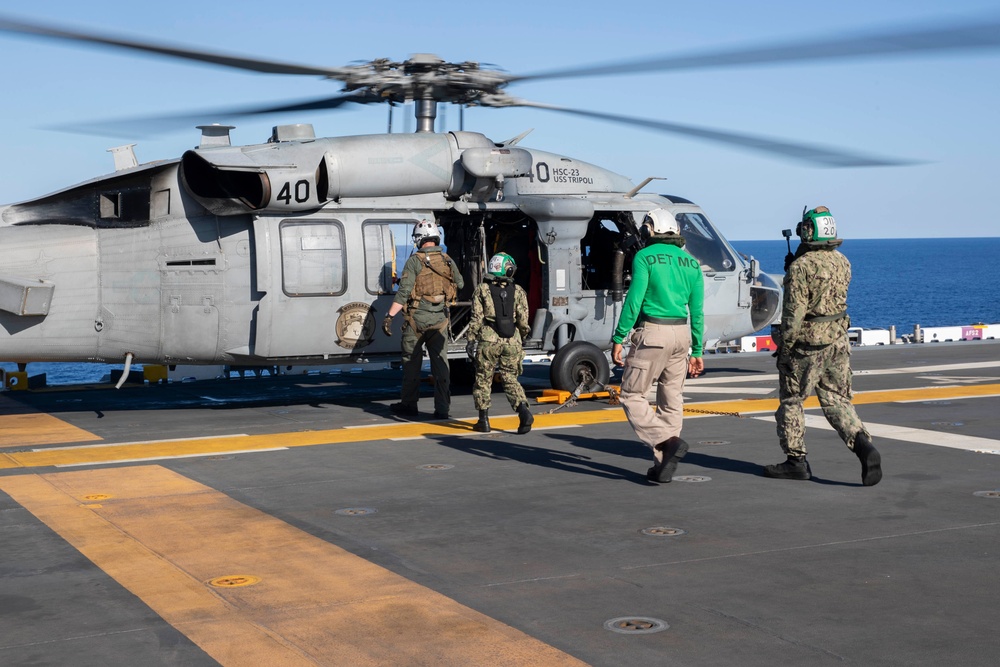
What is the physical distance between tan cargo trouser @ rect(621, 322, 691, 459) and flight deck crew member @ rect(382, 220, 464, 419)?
410 cm

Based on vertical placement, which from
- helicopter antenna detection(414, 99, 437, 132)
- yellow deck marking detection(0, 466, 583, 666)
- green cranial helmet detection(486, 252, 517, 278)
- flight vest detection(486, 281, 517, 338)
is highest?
helicopter antenna detection(414, 99, 437, 132)

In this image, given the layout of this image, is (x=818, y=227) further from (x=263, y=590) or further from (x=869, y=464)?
(x=263, y=590)

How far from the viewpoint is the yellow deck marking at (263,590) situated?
507 centimetres

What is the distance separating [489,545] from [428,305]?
581 centimetres

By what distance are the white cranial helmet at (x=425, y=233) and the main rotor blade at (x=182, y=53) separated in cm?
197

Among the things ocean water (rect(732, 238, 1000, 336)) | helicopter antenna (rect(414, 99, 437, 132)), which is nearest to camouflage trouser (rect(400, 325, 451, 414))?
helicopter antenna (rect(414, 99, 437, 132))

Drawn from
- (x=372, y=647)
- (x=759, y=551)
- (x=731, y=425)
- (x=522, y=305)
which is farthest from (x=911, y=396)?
(x=372, y=647)

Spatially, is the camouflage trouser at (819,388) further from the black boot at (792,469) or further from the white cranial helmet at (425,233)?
the white cranial helmet at (425,233)

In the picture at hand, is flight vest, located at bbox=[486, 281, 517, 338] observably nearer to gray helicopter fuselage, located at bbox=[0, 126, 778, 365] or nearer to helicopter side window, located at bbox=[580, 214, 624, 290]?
gray helicopter fuselage, located at bbox=[0, 126, 778, 365]

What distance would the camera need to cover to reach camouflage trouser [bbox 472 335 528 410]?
11227 millimetres

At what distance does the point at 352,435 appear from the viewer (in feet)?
38.2

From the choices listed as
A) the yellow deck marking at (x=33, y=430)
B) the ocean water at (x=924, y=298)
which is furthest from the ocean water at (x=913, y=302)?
the yellow deck marking at (x=33, y=430)

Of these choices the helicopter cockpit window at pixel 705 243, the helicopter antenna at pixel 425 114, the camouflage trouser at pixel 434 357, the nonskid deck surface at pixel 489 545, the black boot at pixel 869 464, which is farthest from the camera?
the helicopter cockpit window at pixel 705 243

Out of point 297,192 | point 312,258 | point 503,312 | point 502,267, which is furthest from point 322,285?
point 503,312
